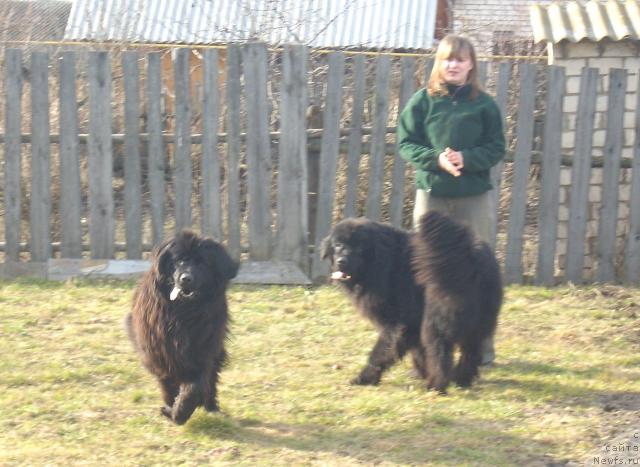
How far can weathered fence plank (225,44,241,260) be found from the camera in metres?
8.13

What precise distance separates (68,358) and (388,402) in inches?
85.7

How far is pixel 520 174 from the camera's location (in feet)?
27.2

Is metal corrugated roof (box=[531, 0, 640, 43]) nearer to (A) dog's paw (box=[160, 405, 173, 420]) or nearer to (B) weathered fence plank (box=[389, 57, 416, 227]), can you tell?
(B) weathered fence plank (box=[389, 57, 416, 227])

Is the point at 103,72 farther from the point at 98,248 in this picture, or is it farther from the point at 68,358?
the point at 68,358

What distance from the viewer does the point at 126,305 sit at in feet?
24.7

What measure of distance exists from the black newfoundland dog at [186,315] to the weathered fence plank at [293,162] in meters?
3.45

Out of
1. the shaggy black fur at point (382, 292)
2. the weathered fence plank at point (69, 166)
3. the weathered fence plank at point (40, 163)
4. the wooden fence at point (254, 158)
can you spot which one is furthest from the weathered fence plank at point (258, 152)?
the shaggy black fur at point (382, 292)

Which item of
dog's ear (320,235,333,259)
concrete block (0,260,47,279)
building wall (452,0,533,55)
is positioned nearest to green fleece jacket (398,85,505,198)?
dog's ear (320,235,333,259)

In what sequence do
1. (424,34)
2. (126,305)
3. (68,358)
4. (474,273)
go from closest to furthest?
(474,273)
(68,358)
(126,305)
(424,34)

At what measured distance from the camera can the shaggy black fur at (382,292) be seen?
569 centimetres

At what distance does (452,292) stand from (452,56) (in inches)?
56.0

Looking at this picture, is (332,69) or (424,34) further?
(424,34)

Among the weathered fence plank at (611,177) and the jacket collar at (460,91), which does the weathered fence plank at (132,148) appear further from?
the weathered fence plank at (611,177)

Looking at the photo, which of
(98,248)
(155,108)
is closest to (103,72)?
(155,108)
